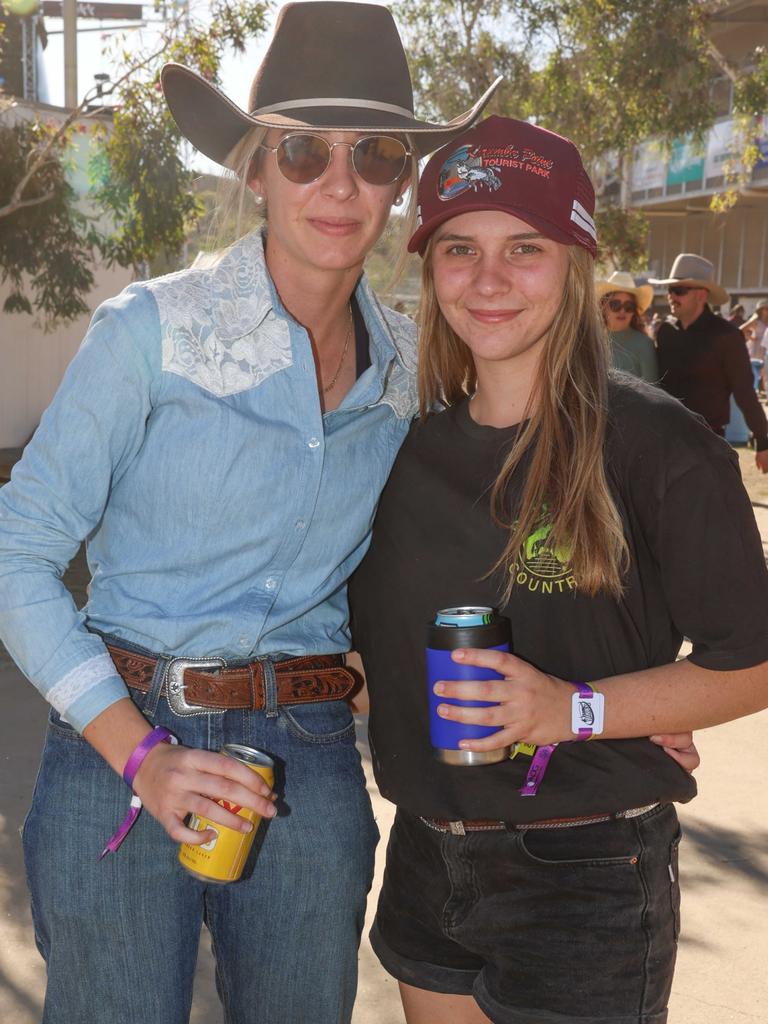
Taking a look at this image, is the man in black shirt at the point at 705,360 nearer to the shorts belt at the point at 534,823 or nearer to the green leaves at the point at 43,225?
the green leaves at the point at 43,225

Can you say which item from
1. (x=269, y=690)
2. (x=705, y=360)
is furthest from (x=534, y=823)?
(x=705, y=360)

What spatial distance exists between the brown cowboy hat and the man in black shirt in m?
6.60

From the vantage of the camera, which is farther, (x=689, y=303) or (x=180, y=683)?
(x=689, y=303)

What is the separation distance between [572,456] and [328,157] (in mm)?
779

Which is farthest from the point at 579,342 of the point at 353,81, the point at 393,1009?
the point at 393,1009

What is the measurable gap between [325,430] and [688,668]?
0.81m

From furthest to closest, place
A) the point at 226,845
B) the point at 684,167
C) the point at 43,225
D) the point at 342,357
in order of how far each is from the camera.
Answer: the point at 684,167 < the point at 43,225 < the point at 342,357 < the point at 226,845

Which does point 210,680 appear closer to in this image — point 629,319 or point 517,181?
point 517,181

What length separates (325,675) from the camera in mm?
2297

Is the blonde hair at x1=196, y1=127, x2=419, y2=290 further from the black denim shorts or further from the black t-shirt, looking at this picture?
the black denim shorts

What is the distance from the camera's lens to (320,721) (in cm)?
227

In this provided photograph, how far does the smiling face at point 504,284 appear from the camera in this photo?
2295mm

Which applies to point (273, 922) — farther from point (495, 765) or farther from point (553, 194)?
point (553, 194)

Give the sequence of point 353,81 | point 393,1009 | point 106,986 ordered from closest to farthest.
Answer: point 106,986 → point 353,81 → point 393,1009
